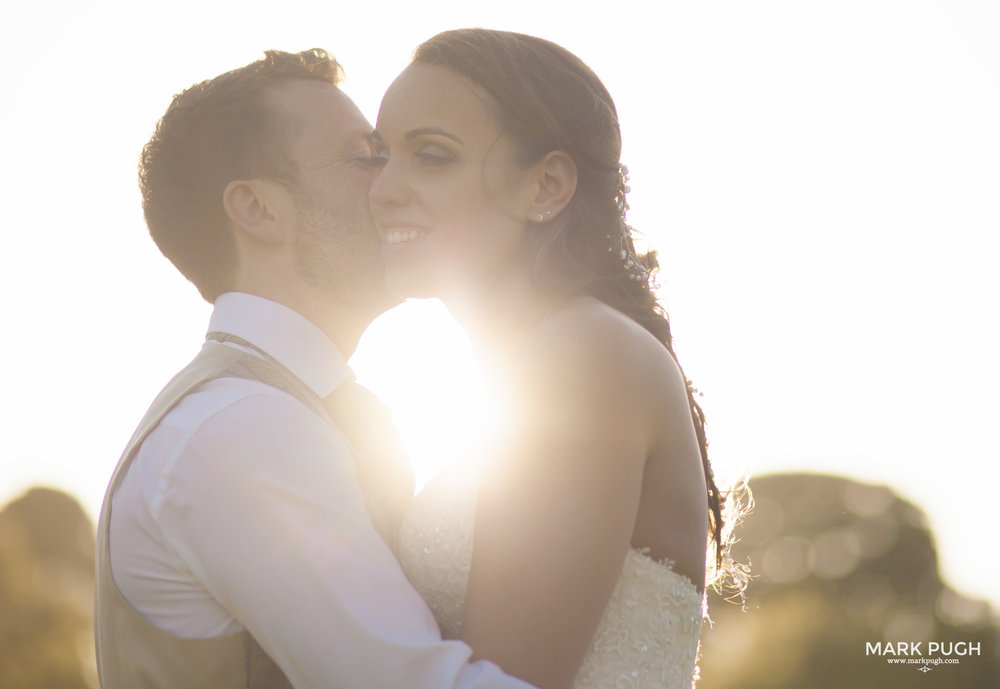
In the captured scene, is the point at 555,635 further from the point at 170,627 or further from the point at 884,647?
the point at 884,647

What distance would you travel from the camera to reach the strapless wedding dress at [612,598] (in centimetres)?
397

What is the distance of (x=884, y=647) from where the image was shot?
2488 cm

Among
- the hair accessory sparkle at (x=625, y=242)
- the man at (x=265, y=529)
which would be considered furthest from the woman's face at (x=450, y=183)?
the man at (x=265, y=529)

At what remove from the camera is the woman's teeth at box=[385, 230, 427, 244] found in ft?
15.0

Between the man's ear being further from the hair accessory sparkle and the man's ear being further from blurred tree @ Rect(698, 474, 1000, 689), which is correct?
blurred tree @ Rect(698, 474, 1000, 689)

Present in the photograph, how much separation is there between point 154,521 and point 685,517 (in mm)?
1969

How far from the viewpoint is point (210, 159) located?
538 centimetres

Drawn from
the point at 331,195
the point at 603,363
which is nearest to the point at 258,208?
the point at 331,195

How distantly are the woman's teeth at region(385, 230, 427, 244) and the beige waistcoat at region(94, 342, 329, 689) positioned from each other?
43.0 inches

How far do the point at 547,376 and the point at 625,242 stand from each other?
3.61ft

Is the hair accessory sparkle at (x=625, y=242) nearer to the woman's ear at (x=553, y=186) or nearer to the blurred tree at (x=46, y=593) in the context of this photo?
the woman's ear at (x=553, y=186)

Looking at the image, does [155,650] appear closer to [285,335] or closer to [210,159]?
[285,335]

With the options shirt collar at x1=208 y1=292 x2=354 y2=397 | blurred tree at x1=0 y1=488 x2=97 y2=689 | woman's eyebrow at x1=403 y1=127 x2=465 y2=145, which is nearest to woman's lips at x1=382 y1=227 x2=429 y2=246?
woman's eyebrow at x1=403 y1=127 x2=465 y2=145

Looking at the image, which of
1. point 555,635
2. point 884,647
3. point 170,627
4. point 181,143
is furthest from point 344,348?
point 884,647
